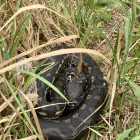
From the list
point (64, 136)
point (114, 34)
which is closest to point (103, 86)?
point (64, 136)

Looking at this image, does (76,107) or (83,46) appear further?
(76,107)

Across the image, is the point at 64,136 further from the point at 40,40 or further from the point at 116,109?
the point at 40,40

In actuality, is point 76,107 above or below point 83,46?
below

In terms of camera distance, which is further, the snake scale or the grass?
the snake scale

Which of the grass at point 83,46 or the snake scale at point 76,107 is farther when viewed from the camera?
the snake scale at point 76,107
